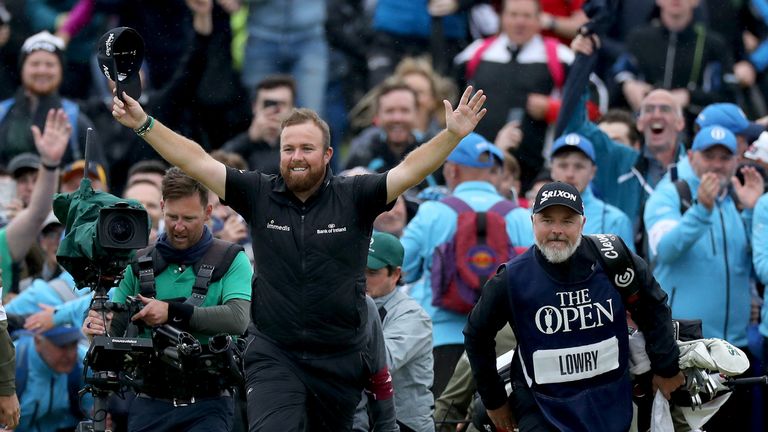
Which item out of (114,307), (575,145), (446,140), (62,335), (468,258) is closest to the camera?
(446,140)

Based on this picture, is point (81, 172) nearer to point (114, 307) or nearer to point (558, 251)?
point (114, 307)

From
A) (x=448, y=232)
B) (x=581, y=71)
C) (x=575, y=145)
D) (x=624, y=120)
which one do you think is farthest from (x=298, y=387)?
(x=624, y=120)

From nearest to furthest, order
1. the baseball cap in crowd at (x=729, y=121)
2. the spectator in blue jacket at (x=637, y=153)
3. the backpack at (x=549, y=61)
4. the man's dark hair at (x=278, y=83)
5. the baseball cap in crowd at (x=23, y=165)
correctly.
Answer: the baseball cap in crowd at (x=729, y=121) < the spectator in blue jacket at (x=637, y=153) < the baseball cap in crowd at (x=23, y=165) < the backpack at (x=549, y=61) < the man's dark hair at (x=278, y=83)

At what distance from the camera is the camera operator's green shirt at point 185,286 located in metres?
9.48

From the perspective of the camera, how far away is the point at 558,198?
347 inches

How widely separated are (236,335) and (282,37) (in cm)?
686

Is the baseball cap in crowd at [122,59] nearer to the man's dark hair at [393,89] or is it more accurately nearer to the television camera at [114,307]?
the television camera at [114,307]

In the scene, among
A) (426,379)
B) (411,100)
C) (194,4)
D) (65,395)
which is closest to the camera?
(426,379)

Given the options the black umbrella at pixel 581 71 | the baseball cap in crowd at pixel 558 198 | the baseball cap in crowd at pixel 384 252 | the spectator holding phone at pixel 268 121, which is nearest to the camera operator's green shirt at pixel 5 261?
the spectator holding phone at pixel 268 121

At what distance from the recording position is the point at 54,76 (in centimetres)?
1502

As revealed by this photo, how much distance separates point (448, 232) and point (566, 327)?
2971mm

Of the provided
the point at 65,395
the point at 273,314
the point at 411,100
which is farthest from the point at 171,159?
the point at 411,100

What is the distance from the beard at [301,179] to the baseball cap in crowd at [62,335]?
12.3 feet

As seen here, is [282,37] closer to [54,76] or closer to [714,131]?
[54,76]
